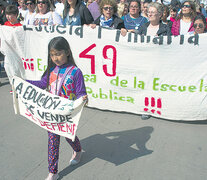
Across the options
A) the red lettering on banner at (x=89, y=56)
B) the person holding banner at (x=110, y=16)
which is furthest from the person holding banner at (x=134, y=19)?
the red lettering on banner at (x=89, y=56)

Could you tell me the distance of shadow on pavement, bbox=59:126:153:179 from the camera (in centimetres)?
286

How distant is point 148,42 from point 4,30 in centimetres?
256

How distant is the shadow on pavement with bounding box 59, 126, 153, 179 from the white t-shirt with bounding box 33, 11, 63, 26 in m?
2.36

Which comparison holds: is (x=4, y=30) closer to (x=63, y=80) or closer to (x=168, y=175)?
(x=63, y=80)

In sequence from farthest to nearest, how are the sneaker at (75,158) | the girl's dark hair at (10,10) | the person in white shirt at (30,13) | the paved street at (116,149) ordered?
the person in white shirt at (30,13) → the girl's dark hair at (10,10) → the sneaker at (75,158) → the paved street at (116,149)

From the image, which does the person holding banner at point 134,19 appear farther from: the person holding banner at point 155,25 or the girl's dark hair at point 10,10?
the girl's dark hair at point 10,10

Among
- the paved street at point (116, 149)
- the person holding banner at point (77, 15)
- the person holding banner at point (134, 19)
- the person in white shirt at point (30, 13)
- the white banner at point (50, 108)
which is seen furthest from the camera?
the person in white shirt at point (30, 13)

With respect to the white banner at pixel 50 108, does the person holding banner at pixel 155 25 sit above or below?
above

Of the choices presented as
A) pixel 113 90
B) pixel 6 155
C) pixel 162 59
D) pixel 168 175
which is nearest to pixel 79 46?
pixel 113 90

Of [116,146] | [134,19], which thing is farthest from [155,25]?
[116,146]

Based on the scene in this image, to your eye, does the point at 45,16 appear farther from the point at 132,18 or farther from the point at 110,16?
the point at 132,18

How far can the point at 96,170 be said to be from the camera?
2.67 meters

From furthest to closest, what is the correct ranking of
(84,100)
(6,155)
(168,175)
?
(6,155), (168,175), (84,100)

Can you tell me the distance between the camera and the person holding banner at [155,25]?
3607 millimetres
